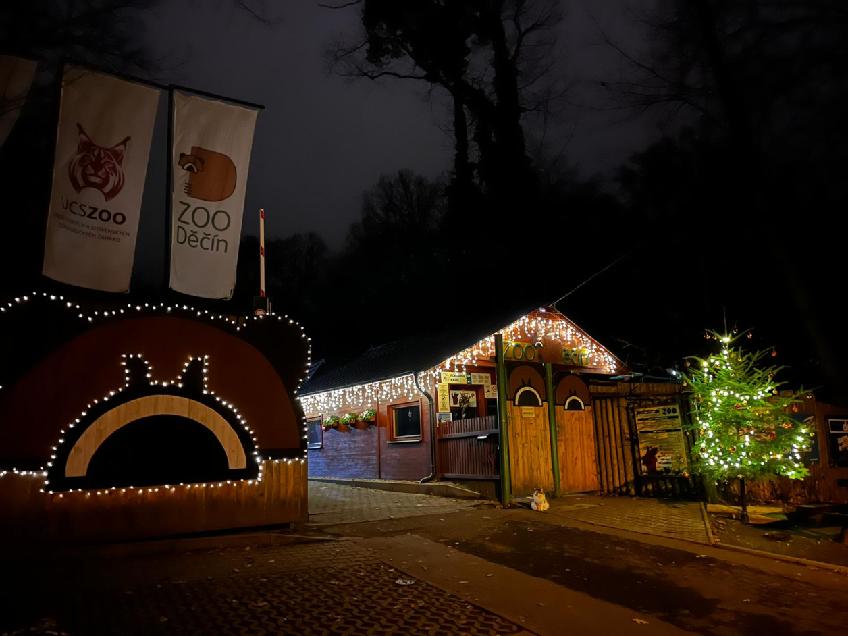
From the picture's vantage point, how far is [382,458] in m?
17.0

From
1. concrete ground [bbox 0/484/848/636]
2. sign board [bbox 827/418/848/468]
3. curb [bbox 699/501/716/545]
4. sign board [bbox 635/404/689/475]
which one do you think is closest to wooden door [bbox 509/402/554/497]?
sign board [bbox 635/404/689/475]

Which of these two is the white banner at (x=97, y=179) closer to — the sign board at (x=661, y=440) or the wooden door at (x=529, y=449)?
the wooden door at (x=529, y=449)

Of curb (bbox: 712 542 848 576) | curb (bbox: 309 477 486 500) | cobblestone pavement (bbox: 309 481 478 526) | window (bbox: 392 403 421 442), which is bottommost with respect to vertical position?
curb (bbox: 712 542 848 576)

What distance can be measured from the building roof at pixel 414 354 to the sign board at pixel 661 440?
14.5 feet

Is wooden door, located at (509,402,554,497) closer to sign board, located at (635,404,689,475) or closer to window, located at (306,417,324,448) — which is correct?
sign board, located at (635,404,689,475)

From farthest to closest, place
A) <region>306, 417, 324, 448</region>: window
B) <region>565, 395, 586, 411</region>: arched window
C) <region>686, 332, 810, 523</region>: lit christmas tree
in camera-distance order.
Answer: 1. <region>306, 417, 324, 448</region>: window
2. <region>565, 395, 586, 411</region>: arched window
3. <region>686, 332, 810, 523</region>: lit christmas tree

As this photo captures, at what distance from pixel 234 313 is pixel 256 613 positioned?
17.1 feet

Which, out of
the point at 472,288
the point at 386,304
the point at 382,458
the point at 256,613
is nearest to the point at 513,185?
the point at 472,288

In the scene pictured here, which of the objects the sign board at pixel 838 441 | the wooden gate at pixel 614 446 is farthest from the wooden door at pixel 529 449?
the sign board at pixel 838 441

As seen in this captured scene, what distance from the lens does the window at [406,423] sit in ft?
52.0

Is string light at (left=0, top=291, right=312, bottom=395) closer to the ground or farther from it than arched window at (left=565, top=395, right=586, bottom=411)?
farther from it

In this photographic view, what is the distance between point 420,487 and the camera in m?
14.0

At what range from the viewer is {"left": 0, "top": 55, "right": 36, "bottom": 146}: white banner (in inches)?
298

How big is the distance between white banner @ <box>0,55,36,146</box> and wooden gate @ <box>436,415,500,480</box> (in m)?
9.66
